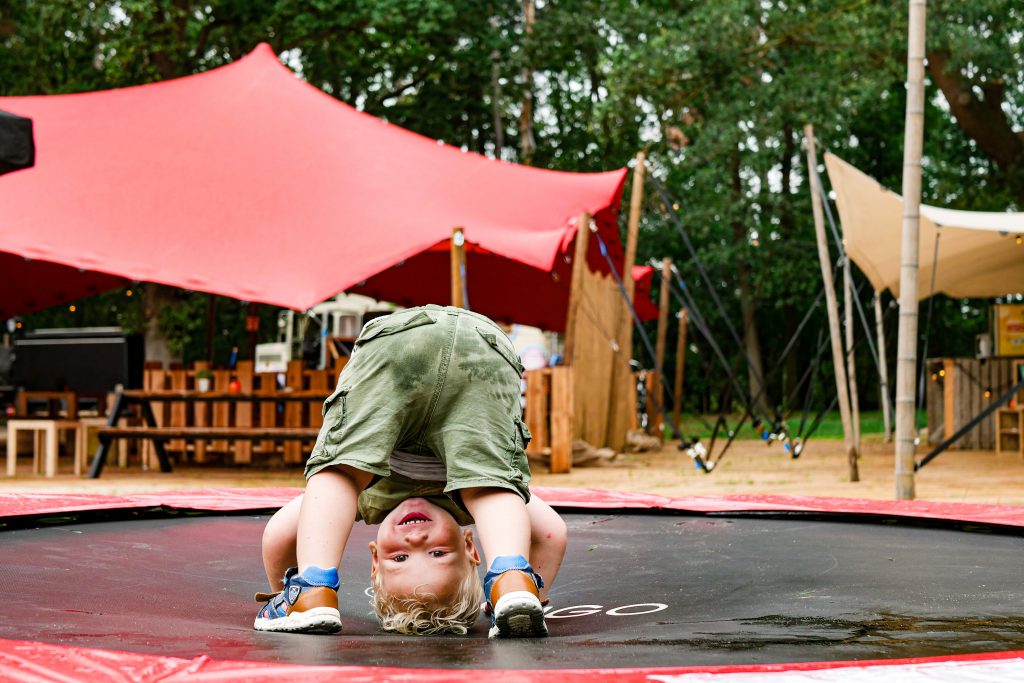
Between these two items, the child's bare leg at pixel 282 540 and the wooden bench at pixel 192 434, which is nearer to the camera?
the child's bare leg at pixel 282 540

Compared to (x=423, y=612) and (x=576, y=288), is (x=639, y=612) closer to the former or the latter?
(x=423, y=612)

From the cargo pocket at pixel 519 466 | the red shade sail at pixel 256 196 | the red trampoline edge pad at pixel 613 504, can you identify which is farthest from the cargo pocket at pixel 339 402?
the red shade sail at pixel 256 196

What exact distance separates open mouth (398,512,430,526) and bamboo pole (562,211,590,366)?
5565mm

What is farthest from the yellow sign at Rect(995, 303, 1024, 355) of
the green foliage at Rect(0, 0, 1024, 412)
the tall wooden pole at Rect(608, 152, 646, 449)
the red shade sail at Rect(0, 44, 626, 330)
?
the red shade sail at Rect(0, 44, 626, 330)

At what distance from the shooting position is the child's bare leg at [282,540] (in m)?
1.85

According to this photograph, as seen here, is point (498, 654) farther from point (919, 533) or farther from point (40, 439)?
point (40, 439)

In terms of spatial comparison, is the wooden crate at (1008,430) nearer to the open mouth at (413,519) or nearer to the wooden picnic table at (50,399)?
the wooden picnic table at (50,399)

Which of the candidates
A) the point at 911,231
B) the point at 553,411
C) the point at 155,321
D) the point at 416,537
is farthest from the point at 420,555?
the point at 155,321

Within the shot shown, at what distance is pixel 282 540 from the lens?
186cm

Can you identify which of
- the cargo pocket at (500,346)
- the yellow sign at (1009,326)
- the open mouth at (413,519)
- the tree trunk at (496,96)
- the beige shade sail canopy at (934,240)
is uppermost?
the tree trunk at (496,96)

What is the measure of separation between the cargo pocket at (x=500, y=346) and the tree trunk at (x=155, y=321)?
8990mm

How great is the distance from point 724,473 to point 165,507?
446cm

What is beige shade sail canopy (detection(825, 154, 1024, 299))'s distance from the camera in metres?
6.57

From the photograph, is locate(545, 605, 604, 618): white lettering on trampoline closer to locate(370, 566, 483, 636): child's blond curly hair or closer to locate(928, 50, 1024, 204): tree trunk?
locate(370, 566, 483, 636): child's blond curly hair
